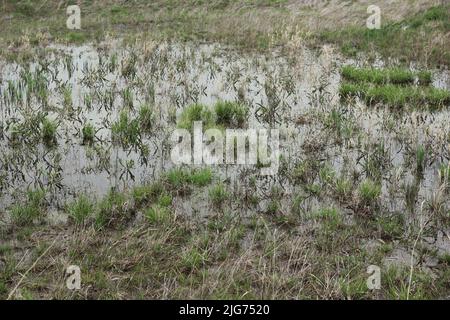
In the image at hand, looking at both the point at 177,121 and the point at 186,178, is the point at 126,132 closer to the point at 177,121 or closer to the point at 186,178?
the point at 177,121

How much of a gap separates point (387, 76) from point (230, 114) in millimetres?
4344

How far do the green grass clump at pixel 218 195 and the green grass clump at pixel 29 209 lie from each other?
2.16 metres

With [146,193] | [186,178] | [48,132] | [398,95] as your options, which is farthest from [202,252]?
[398,95]

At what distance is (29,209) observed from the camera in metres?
6.41

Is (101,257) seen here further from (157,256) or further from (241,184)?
(241,184)

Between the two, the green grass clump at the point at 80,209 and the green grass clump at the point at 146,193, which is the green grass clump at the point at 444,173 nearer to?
the green grass clump at the point at 146,193

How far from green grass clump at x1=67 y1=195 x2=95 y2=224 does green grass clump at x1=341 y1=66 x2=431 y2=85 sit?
7479mm

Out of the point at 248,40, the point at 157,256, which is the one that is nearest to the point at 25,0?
the point at 248,40

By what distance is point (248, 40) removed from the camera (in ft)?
56.7

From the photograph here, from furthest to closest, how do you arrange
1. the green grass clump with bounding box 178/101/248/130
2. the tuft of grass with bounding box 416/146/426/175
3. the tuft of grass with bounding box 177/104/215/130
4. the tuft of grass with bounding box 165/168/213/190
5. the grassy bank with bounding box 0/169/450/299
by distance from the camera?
1. the green grass clump with bounding box 178/101/248/130
2. the tuft of grass with bounding box 177/104/215/130
3. the tuft of grass with bounding box 416/146/426/175
4. the tuft of grass with bounding box 165/168/213/190
5. the grassy bank with bounding box 0/169/450/299

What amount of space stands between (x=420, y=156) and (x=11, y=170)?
606 cm

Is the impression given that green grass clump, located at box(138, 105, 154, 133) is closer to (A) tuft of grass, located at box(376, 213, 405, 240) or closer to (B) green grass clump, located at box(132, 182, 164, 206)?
(B) green grass clump, located at box(132, 182, 164, 206)

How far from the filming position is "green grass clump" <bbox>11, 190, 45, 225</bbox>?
6309mm

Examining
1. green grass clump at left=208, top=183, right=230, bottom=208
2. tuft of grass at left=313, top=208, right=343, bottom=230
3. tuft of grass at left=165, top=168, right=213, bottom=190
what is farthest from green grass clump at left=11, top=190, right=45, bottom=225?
tuft of grass at left=313, top=208, right=343, bottom=230
